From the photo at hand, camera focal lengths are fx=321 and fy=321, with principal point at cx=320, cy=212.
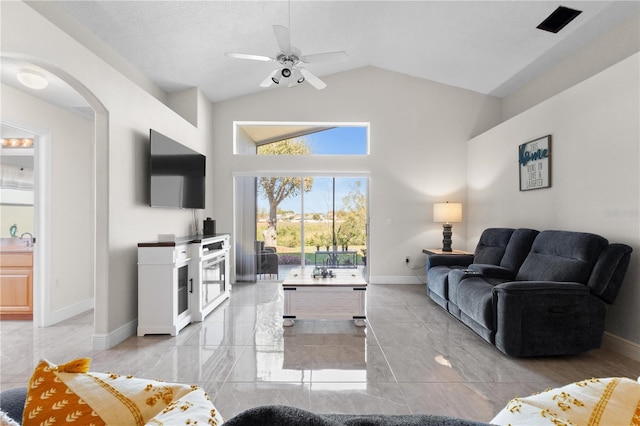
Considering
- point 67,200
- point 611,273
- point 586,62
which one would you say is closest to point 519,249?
point 611,273

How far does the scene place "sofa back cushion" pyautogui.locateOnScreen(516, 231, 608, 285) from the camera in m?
2.78

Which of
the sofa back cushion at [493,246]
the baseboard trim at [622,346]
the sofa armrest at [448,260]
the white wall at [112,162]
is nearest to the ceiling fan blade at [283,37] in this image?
the white wall at [112,162]

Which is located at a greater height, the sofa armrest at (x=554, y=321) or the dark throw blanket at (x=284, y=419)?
the dark throw blanket at (x=284, y=419)

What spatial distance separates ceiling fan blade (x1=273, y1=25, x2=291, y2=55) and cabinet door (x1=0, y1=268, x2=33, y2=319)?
3.82 metres

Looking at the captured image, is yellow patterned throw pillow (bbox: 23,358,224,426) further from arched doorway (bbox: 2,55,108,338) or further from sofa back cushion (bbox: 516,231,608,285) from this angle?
sofa back cushion (bbox: 516,231,608,285)

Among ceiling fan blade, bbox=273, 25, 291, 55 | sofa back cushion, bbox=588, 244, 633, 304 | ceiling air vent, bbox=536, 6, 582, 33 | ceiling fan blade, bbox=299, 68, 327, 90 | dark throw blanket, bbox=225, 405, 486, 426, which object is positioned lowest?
sofa back cushion, bbox=588, 244, 633, 304

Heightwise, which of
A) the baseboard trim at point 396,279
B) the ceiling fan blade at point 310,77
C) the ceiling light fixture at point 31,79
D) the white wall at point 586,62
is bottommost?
the baseboard trim at point 396,279

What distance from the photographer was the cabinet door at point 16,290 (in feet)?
12.2

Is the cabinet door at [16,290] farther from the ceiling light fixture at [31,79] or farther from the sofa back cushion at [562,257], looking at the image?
the sofa back cushion at [562,257]

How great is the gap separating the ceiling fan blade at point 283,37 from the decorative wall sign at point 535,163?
124 inches

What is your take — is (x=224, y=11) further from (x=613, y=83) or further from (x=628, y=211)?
(x=628, y=211)

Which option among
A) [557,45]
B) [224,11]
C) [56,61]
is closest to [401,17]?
[557,45]

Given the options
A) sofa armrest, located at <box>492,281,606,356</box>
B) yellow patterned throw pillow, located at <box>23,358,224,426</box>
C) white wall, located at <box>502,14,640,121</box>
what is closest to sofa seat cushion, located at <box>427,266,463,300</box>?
sofa armrest, located at <box>492,281,606,356</box>

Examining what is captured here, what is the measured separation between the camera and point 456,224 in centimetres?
577
